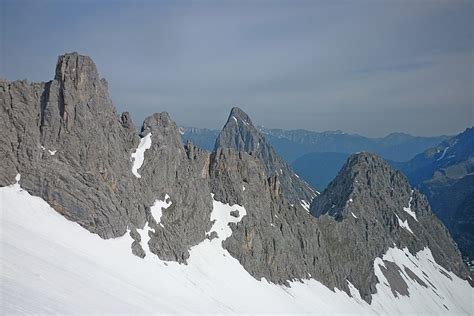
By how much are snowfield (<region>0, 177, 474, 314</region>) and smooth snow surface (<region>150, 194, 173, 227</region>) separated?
8.54 metres

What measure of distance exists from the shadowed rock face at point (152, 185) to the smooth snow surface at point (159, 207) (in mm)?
556

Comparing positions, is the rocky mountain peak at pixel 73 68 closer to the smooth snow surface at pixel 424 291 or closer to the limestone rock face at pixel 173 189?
the limestone rock face at pixel 173 189

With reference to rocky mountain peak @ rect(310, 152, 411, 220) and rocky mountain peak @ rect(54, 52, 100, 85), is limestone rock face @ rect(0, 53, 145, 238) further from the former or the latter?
rocky mountain peak @ rect(310, 152, 411, 220)

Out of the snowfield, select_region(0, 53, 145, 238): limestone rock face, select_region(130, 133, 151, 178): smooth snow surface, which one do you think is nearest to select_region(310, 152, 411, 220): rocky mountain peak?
the snowfield

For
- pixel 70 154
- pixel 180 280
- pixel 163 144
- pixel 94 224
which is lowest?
pixel 180 280

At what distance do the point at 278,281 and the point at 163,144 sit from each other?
37.9 m

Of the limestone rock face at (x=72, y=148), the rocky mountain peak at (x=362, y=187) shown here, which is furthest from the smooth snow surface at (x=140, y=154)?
the rocky mountain peak at (x=362, y=187)

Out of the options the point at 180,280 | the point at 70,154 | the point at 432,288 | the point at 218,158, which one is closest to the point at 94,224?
the point at 70,154

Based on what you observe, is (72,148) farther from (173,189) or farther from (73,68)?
(173,189)

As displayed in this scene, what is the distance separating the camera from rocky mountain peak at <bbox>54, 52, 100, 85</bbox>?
70.4 meters

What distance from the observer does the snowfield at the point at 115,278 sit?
4197 cm

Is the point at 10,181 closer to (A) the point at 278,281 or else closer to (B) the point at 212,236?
(B) the point at 212,236

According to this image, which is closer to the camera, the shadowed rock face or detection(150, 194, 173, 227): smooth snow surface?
the shadowed rock face

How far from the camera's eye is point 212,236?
90938mm
